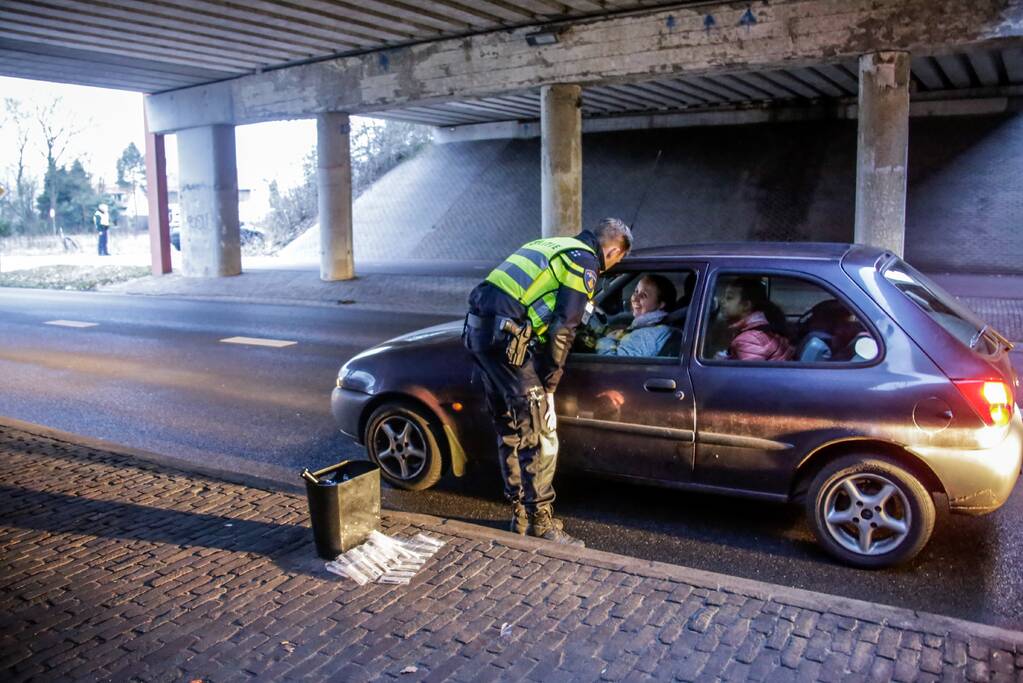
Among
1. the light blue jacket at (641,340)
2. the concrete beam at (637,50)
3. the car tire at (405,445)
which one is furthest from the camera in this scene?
the concrete beam at (637,50)

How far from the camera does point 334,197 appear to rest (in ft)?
70.2

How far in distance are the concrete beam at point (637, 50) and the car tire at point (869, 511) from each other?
1116 centimetres

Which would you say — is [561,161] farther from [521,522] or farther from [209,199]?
[521,522]

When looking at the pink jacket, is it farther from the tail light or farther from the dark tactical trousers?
the dark tactical trousers

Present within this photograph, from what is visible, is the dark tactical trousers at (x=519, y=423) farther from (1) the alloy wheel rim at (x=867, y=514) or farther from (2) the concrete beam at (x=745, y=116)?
(2) the concrete beam at (x=745, y=116)

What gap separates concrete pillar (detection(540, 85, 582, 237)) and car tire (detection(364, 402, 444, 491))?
12.0 metres

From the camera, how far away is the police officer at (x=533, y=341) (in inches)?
182

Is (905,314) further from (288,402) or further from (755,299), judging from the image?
(288,402)

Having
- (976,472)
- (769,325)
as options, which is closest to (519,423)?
(769,325)

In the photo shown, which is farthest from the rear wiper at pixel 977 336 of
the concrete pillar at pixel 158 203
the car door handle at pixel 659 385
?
the concrete pillar at pixel 158 203

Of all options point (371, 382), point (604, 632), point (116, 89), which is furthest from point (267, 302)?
point (604, 632)

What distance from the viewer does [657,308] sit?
5.57 m

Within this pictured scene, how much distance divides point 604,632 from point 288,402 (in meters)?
5.89

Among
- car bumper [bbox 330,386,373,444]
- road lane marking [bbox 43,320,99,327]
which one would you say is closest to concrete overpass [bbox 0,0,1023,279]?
road lane marking [bbox 43,320,99,327]
